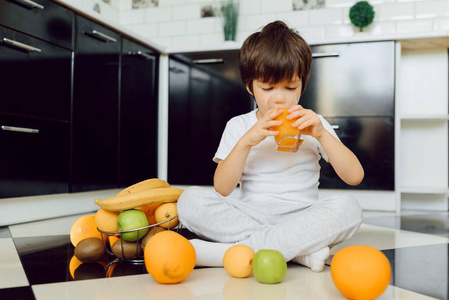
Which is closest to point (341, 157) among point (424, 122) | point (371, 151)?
point (371, 151)

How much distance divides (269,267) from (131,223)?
366 mm

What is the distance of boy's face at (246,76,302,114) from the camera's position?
1133mm

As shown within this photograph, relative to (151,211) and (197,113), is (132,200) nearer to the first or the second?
(151,211)

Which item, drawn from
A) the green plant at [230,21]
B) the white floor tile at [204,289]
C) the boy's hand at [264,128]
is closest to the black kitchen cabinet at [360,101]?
the green plant at [230,21]

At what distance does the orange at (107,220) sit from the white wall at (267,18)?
1612 mm

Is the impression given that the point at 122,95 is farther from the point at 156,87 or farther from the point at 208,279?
the point at 208,279

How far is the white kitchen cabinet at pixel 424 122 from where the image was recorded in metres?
2.56

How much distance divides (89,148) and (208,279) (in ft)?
4.15

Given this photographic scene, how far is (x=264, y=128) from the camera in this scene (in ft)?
3.26

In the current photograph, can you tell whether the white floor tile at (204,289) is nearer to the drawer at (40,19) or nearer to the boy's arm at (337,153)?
the boy's arm at (337,153)

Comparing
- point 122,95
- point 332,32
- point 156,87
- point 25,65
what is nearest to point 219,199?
point 25,65

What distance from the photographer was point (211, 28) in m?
3.02

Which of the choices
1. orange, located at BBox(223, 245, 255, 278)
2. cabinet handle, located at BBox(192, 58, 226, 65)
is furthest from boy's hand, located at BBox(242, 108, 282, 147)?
cabinet handle, located at BBox(192, 58, 226, 65)

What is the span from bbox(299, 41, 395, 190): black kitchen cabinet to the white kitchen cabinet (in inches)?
12.7
